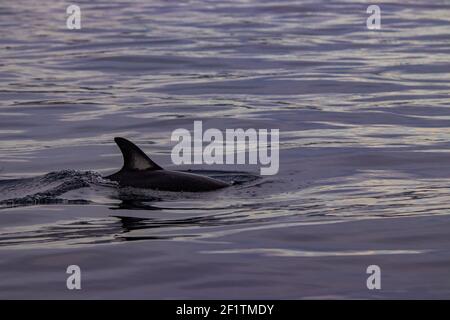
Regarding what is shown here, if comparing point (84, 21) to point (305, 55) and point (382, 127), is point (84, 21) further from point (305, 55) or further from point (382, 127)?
point (382, 127)

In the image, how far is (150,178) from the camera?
41.2 ft

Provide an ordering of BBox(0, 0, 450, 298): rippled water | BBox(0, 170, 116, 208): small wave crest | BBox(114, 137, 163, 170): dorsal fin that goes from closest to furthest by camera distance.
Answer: BBox(0, 0, 450, 298): rippled water → BBox(0, 170, 116, 208): small wave crest → BBox(114, 137, 163, 170): dorsal fin

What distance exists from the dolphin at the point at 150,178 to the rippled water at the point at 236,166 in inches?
5.6

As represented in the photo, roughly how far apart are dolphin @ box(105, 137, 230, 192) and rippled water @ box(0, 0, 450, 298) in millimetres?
142

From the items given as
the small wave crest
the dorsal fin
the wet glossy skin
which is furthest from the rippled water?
the dorsal fin

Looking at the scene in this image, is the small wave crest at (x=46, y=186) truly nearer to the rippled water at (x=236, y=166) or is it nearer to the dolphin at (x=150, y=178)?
the rippled water at (x=236, y=166)

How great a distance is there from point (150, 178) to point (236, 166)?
6.12 ft

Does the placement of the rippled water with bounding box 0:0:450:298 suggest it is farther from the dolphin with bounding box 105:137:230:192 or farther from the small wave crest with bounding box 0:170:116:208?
the dolphin with bounding box 105:137:230:192

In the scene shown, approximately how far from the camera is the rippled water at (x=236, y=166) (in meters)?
9.57

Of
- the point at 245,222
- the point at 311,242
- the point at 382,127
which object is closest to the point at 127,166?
the point at 245,222

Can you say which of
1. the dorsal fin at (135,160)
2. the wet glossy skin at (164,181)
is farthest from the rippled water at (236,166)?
the dorsal fin at (135,160)

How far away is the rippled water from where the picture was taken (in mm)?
9570

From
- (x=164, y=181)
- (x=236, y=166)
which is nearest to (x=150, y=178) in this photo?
(x=164, y=181)

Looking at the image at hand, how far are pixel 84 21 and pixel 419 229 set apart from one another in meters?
23.2
